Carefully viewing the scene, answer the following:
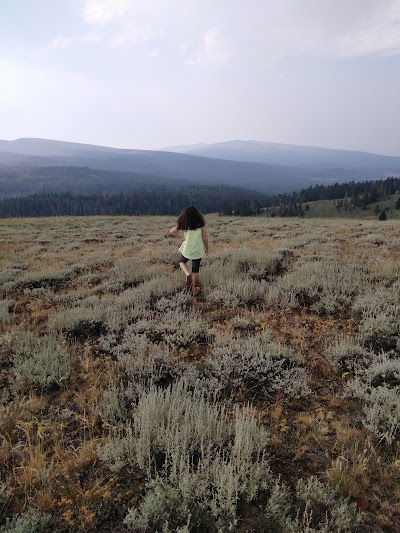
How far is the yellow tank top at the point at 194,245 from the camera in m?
7.59

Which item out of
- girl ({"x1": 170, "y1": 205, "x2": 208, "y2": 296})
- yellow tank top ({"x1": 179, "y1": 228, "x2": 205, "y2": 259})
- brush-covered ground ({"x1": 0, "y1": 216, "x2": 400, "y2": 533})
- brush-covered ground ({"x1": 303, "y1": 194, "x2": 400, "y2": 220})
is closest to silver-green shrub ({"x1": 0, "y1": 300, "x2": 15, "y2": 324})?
brush-covered ground ({"x1": 0, "y1": 216, "x2": 400, "y2": 533})

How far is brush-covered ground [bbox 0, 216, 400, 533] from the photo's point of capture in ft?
7.90

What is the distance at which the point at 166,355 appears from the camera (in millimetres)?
4395

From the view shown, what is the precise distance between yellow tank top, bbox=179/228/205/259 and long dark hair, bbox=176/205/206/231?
0.39 feet

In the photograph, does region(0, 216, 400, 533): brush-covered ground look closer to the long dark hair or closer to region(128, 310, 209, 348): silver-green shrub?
region(128, 310, 209, 348): silver-green shrub

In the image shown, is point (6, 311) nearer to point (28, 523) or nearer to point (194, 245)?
point (194, 245)

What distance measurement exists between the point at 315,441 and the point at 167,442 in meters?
1.45

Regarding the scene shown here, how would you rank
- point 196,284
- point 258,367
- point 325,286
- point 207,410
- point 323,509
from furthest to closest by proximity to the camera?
point 196,284
point 325,286
point 258,367
point 207,410
point 323,509

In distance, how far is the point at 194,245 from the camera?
25.0 feet

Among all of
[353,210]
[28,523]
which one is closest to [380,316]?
[28,523]

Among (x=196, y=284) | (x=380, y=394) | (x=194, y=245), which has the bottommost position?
(x=380, y=394)

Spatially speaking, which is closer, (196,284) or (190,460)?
(190,460)

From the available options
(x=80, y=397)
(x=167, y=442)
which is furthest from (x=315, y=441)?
(x=80, y=397)

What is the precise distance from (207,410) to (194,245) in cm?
490
